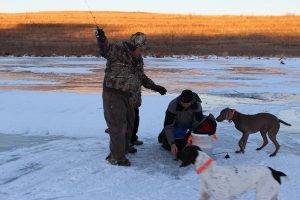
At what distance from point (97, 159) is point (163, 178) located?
119 centimetres

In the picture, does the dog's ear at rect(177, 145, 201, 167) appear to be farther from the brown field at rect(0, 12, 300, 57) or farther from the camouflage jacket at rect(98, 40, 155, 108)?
the brown field at rect(0, 12, 300, 57)

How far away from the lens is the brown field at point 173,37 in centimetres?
3209

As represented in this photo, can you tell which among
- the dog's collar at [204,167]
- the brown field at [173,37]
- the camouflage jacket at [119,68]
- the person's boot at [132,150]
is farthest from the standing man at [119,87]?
the brown field at [173,37]

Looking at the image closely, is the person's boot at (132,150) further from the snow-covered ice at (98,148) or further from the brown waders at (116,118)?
the brown waders at (116,118)

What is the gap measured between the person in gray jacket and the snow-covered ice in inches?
13.1

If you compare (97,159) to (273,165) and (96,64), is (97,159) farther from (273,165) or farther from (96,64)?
(96,64)

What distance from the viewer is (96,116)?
399 inches

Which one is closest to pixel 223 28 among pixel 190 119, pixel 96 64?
pixel 96 64

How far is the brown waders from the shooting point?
21.5 feet

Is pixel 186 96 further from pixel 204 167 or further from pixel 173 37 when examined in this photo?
pixel 173 37

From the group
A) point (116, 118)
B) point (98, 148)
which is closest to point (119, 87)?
point (116, 118)

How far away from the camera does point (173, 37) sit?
42250mm

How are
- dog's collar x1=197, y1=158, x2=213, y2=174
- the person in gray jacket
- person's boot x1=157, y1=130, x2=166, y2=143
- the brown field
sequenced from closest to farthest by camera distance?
dog's collar x1=197, y1=158, x2=213, y2=174
the person in gray jacket
person's boot x1=157, y1=130, x2=166, y2=143
the brown field

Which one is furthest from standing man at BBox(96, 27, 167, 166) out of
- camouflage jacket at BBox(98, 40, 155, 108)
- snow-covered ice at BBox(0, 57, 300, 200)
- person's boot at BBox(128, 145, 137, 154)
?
person's boot at BBox(128, 145, 137, 154)
